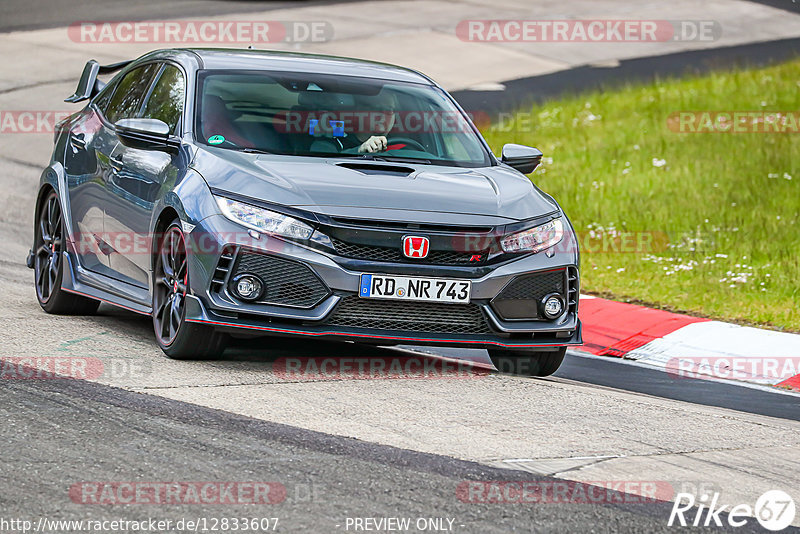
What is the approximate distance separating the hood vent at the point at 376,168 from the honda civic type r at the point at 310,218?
0.06ft

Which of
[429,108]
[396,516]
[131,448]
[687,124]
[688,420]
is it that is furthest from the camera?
[687,124]

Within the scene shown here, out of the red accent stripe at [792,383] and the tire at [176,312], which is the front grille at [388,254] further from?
the red accent stripe at [792,383]

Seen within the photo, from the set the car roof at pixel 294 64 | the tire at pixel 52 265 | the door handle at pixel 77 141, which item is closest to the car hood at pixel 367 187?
the car roof at pixel 294 64

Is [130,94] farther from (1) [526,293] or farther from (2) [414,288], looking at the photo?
(1) [526,293]

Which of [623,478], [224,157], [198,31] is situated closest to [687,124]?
[198,31]

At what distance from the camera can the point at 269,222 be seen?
7242mm

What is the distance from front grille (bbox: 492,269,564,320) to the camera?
7.56 m

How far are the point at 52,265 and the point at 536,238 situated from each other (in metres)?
3.45

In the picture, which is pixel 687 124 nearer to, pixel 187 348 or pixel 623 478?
pixel 187 348

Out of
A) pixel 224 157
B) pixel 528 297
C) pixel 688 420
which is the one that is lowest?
pixel 688 420

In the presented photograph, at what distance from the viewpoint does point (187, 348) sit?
24.7 feet

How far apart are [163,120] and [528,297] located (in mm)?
2502

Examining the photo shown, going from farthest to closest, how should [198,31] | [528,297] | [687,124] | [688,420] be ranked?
1. [198,31]
2. [687,124]
3. [528,297]
4. [688,420]

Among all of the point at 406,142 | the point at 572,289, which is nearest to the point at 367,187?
the point at 406,142
